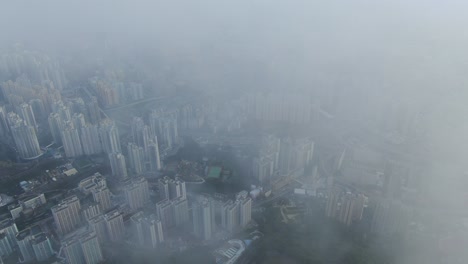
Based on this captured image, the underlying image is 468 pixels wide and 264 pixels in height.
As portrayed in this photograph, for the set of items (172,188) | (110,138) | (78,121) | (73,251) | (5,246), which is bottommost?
(5,246)

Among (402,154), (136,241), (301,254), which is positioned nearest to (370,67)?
(402,154)

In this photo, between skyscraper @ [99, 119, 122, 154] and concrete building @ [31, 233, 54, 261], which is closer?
concrete building @ [31, 233, 54, 261]

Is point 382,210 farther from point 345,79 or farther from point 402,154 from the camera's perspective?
point 345,79

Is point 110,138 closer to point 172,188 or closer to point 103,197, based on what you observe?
point 103,197

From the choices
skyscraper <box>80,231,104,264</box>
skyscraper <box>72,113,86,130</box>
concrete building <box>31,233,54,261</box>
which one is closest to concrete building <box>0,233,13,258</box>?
concrete building <box>31,233,54,261</box>

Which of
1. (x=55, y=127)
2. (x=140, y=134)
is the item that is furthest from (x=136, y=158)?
(x=55, y=127)

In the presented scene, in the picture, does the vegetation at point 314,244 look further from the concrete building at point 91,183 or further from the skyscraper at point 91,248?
the concrete building at point 91,183

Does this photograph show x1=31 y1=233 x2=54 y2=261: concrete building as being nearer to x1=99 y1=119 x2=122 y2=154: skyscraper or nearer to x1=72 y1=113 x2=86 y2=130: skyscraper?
x1=99 y1=119 x2=122 y2=154: skyscraper
